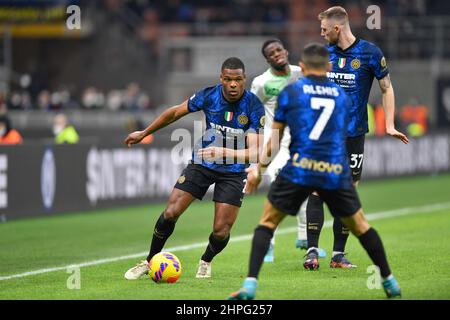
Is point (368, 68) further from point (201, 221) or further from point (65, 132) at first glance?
point (65, 132)

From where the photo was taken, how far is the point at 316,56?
29.8ft

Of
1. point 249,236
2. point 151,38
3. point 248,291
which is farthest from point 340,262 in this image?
point 151,38

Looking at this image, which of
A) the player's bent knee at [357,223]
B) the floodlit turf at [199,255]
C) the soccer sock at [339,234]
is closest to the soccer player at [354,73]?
the soccer sock at [339,234]

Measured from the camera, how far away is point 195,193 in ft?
35.7

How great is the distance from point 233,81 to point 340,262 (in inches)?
105

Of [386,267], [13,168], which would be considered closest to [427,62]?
[13,168]

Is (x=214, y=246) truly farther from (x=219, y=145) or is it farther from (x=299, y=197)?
(x=299, y=197)

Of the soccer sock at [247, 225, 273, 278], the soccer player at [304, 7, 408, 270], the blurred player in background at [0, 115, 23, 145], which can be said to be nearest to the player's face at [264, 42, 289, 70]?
the soccer player at [304, 7, 408, 270]

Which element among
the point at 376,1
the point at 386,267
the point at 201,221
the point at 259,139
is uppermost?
→ the point at 376,1

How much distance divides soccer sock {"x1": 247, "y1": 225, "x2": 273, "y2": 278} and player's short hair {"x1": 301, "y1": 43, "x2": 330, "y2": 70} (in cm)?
150

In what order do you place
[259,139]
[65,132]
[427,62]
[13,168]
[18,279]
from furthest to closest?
1. [427,62]
2. [65,132]
3. [13,168]
4. [18,279]
5. [259,139]

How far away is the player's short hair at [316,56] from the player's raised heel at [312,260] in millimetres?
3150

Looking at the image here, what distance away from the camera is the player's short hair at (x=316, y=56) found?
29.7ft
